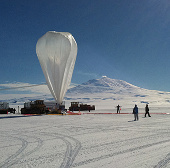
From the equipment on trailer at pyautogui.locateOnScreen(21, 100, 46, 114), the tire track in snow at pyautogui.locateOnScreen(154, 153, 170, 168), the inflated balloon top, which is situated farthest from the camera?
the equipment on trailer at pyautogui.locateOnScreen(21, 100, 46, 114)

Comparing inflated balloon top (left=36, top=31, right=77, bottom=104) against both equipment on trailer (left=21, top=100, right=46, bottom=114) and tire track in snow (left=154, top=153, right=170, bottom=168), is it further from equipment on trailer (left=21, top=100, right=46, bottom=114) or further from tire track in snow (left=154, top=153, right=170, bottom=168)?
tire track in snow (left=154, top=153, right=170, bottom=168)

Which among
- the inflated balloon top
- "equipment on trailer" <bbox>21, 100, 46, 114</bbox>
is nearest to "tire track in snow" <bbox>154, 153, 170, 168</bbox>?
the inflated balloon top

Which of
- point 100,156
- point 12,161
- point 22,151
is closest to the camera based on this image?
point 12,161

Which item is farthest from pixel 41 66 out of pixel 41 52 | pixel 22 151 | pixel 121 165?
pixel 121 165

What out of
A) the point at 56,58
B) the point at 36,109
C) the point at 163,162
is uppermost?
the point at 56,58

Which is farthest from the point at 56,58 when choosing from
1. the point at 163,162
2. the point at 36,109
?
the point at 163,162

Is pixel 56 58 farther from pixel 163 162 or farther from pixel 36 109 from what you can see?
pixel 163 162

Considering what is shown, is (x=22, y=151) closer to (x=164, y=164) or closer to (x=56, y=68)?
(x=164, y=164)

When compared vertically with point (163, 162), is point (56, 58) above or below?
above
